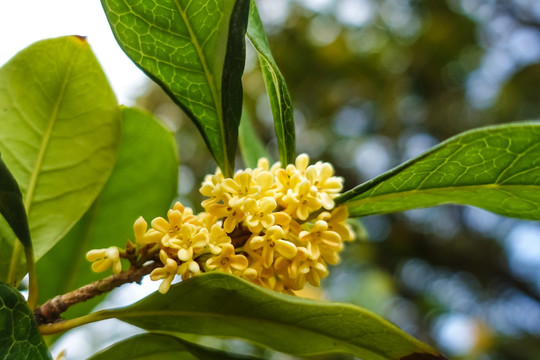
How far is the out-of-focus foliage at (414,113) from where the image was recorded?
335cm

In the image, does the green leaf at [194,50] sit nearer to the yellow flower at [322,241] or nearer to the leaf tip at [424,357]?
the yellow flower at [322,241]

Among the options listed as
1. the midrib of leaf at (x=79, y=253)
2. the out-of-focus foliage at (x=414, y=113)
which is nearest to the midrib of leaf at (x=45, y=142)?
the midrib of leaf at (x=79, y=253)

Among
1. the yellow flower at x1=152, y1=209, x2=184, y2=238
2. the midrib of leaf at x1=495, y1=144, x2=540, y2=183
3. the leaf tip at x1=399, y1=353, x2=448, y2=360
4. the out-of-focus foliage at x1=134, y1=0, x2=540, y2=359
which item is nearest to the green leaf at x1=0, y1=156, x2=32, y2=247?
the yellow flower at x1=152, y1=209, x2=184, y2=238

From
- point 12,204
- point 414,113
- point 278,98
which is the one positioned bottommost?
point 414,113

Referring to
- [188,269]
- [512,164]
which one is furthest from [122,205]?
[512,164]

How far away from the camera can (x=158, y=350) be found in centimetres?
87

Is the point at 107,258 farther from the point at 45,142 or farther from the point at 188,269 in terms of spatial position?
the point at 45,142

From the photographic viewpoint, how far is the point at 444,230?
11.6 feet

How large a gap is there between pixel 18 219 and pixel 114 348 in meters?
0.25

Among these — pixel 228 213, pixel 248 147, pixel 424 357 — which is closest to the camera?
pixel 424 357

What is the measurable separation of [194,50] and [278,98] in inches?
6.0

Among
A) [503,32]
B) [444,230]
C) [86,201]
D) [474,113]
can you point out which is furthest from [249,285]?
[503,32]

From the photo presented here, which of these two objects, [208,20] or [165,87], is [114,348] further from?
[208,20]

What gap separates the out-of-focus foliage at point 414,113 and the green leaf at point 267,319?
A: 8.17 feet
